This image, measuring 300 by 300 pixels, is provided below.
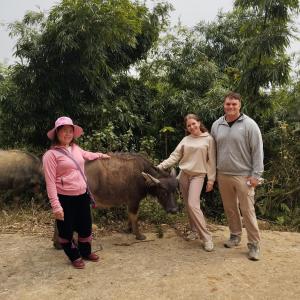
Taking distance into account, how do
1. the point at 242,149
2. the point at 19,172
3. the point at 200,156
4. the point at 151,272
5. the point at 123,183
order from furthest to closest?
the point at 19,172, the point at 123,183, the point at 200,156, the point at 242,149, the point at 151,272

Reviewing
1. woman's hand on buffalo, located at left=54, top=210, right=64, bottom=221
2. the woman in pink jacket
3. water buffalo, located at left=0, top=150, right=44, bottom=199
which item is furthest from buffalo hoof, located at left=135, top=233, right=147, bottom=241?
water buffalo, located at left=0, top=150, right=44, bottom=199

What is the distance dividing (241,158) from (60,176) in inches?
87.2

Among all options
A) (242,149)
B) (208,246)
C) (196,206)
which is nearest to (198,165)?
(196,206)

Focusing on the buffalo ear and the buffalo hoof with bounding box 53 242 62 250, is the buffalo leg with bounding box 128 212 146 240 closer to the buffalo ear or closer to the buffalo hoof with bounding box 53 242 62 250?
the buffalo ear

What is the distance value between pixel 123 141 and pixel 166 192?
9.70 ft

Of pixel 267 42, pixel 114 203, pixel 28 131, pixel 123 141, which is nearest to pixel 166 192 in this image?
pixel 114 203

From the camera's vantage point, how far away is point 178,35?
456 inches

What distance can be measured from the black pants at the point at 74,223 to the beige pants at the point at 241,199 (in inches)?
70.8

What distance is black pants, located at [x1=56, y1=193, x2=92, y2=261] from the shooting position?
4.57 meters

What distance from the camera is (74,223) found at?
4754 mm

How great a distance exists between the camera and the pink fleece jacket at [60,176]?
4.35 metres

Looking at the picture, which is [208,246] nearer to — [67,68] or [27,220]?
[27,220]

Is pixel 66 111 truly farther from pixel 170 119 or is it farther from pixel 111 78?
pixel 170 119

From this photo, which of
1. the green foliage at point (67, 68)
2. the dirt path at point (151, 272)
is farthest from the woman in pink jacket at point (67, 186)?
the green foliage at point (67, 68)
